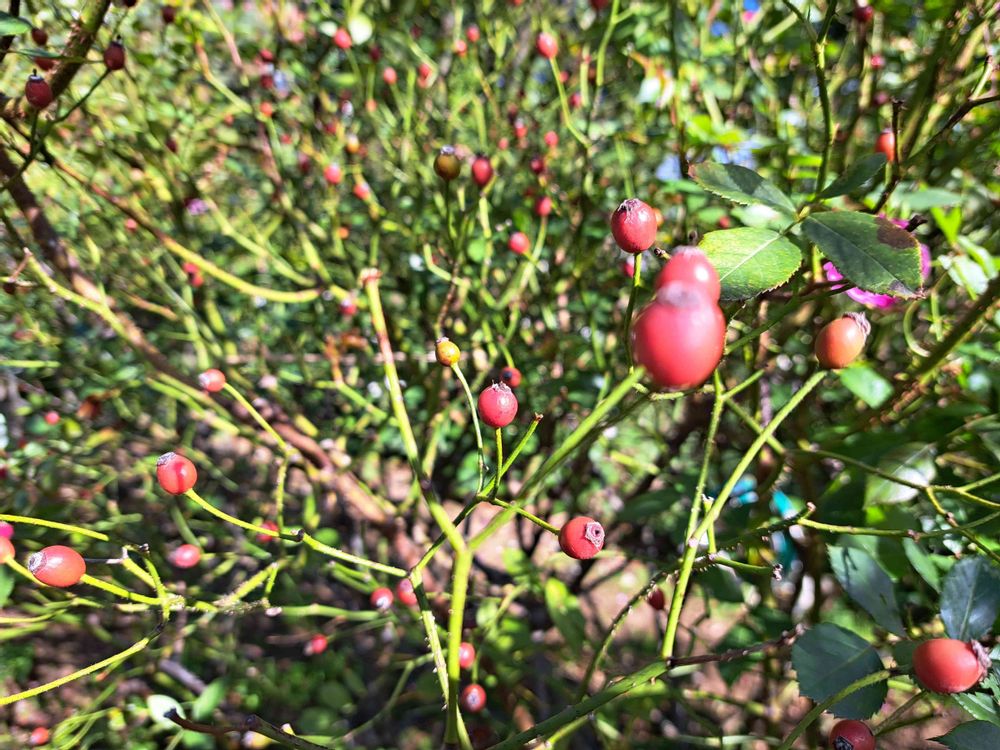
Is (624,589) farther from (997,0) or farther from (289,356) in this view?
(997,0)

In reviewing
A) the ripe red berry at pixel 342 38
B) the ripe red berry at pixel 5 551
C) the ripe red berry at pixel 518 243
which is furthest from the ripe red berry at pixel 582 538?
the ripe red berry at pixel 342 38

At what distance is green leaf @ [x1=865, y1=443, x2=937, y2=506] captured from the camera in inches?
33.0

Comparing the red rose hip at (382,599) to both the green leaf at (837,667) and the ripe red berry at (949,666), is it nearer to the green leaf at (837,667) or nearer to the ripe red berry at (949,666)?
the green leaf at (837,667)

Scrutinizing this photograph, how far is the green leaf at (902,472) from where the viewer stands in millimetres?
839

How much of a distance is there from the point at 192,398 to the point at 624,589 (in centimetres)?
196

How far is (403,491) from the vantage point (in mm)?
2502

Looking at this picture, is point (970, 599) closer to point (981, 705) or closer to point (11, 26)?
point (981, 705)

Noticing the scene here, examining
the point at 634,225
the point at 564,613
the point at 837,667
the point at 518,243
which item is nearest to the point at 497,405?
the point at 634,225

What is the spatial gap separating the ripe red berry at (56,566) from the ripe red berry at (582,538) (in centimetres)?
48

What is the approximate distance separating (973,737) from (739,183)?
0.51 meters

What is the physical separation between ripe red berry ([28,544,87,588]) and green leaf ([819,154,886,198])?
0.79 meters

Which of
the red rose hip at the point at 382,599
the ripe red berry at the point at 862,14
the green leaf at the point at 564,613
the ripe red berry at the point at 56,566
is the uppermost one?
the ripe red berry at the point at 862,14

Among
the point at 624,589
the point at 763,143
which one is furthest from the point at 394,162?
the point at 624,589

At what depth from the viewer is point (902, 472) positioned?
841 millimetres
